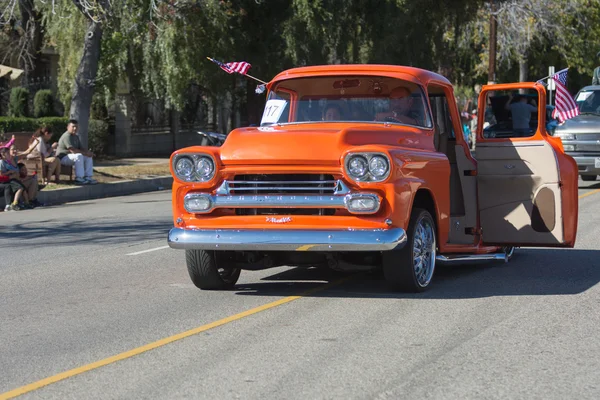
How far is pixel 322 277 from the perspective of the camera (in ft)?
33.3

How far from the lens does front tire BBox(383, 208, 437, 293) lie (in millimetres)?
8648

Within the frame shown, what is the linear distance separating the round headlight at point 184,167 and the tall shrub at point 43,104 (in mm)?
24547

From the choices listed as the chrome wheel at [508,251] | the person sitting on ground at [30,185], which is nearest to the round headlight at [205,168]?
the chrome wheel at [508,251]

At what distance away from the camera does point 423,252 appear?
9.07 metres

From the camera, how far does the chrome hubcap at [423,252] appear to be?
893cm

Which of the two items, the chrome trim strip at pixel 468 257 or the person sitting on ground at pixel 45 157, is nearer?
the chrome trim strip at pixel 468 257

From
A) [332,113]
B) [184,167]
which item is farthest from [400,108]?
[184,167]

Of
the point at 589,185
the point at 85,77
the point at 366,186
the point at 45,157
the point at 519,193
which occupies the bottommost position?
the point at 589,185

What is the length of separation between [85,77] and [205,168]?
17057 mm

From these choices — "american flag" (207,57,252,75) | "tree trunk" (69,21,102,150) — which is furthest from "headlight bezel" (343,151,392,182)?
"tree trunk" (69,21,102,150)

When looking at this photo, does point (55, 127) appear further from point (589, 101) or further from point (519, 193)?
point (519, 193)

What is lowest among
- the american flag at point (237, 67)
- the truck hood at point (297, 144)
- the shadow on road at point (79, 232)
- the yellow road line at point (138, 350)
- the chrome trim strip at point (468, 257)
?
the shadow on road at point (79, 232)

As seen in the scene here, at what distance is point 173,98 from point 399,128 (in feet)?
67.5

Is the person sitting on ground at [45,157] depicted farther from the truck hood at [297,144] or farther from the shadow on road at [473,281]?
the truck hood at [297,144]
